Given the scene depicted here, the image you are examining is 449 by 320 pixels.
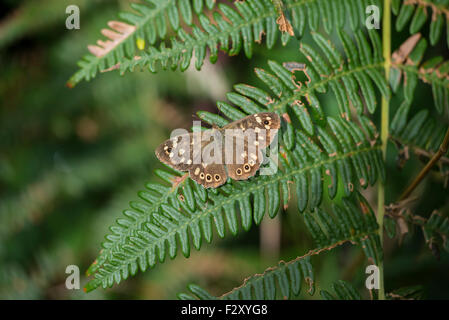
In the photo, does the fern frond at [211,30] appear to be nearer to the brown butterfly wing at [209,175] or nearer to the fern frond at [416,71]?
the fern frond at [416,71]

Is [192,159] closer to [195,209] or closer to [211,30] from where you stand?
[195,209]

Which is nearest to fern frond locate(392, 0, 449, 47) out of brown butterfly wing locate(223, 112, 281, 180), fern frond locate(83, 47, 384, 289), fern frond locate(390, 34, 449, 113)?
fern frond locate(390, 34, 449, 113)

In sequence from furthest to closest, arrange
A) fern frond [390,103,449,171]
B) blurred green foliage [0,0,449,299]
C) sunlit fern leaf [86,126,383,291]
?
blurred green foliage [0,0,449,299]
fern frond [390,103,449,171]
sunlit fern leaf [86,126,383,291]

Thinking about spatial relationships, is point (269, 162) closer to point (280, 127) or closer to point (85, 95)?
point (280, 127)

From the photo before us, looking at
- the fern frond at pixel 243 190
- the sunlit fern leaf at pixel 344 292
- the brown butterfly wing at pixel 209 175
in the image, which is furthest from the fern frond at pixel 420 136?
the brown butterfly wing at pixel 209 175

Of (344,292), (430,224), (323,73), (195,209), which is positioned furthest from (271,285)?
(323,73)

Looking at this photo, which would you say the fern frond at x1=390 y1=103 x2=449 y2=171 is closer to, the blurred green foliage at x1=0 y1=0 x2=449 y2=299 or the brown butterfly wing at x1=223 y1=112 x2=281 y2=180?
the brown butterfly wing at x1=223 y1=112 x2=281 y2=180

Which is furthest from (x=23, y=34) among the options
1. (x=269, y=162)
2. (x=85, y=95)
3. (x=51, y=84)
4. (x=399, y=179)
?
(x=399, y=179)
